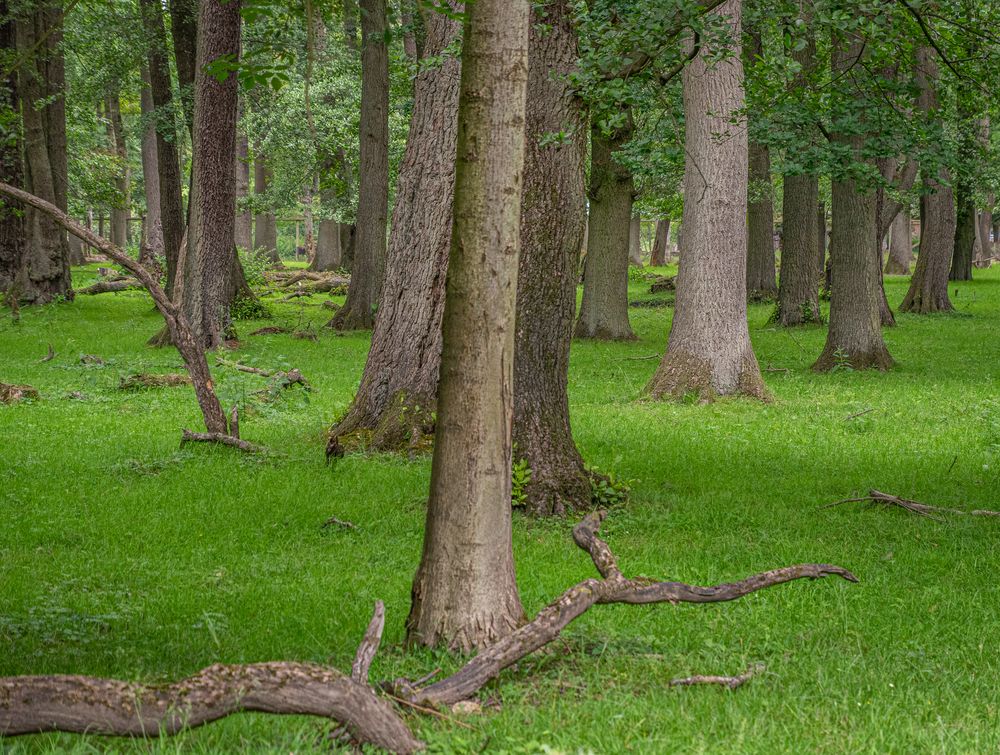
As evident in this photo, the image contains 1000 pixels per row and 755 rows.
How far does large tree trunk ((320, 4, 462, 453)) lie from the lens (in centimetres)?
1068

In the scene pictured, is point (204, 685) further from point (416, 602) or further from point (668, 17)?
point (668, 17)

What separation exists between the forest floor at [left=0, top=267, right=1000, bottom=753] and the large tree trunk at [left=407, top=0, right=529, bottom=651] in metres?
0.65

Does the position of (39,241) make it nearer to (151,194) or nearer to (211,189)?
(211,189)

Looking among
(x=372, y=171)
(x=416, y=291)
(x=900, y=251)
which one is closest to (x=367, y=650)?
(x=416, y=291)

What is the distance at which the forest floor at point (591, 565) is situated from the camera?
4477mm

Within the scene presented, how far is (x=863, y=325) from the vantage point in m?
17.8

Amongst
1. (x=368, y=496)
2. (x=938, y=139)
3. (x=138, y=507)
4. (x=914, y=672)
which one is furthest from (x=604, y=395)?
(x=914, y=672)

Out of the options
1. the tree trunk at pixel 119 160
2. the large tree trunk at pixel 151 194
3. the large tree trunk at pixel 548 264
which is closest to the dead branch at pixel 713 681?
the large tree trunk at pixel 548 264

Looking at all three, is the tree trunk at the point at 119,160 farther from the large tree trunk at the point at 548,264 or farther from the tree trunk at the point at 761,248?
the large tree trunk at the point at 548,264

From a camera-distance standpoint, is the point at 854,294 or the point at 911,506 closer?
the point at 911,506

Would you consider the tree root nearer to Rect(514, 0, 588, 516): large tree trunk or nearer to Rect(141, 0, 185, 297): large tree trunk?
Rect(514, 0, 588, 516): large tree trunk

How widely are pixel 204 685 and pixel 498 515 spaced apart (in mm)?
1603

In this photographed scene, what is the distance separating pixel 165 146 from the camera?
24344 mm

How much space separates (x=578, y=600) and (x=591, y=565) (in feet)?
8.18
